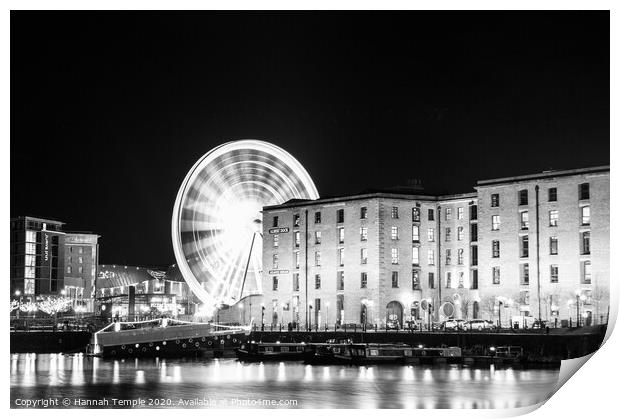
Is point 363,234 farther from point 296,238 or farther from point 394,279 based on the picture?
point 296,238

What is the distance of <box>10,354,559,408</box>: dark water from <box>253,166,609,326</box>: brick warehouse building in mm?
11956

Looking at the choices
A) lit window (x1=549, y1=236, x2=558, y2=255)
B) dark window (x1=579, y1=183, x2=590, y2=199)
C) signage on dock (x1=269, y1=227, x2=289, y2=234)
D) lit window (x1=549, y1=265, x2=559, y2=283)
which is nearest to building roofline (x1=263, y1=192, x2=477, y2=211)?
signage on dock (x1=269, y1=227, x2=289, y2=234)

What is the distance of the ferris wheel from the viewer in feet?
195

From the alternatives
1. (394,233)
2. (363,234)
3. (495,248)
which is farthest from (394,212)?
(495,248)

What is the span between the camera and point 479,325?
182 ft

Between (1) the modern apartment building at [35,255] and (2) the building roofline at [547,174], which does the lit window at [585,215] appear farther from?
(1) the modern apartment building at [35,255]

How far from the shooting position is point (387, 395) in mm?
34438

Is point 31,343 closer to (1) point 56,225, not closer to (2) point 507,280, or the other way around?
(2) point 507,280

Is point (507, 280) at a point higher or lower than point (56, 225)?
lower

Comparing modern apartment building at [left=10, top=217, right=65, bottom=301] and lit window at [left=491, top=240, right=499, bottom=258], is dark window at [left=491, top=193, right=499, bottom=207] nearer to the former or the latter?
lit window at [left=491, top=240, right=499, bottom=258]
